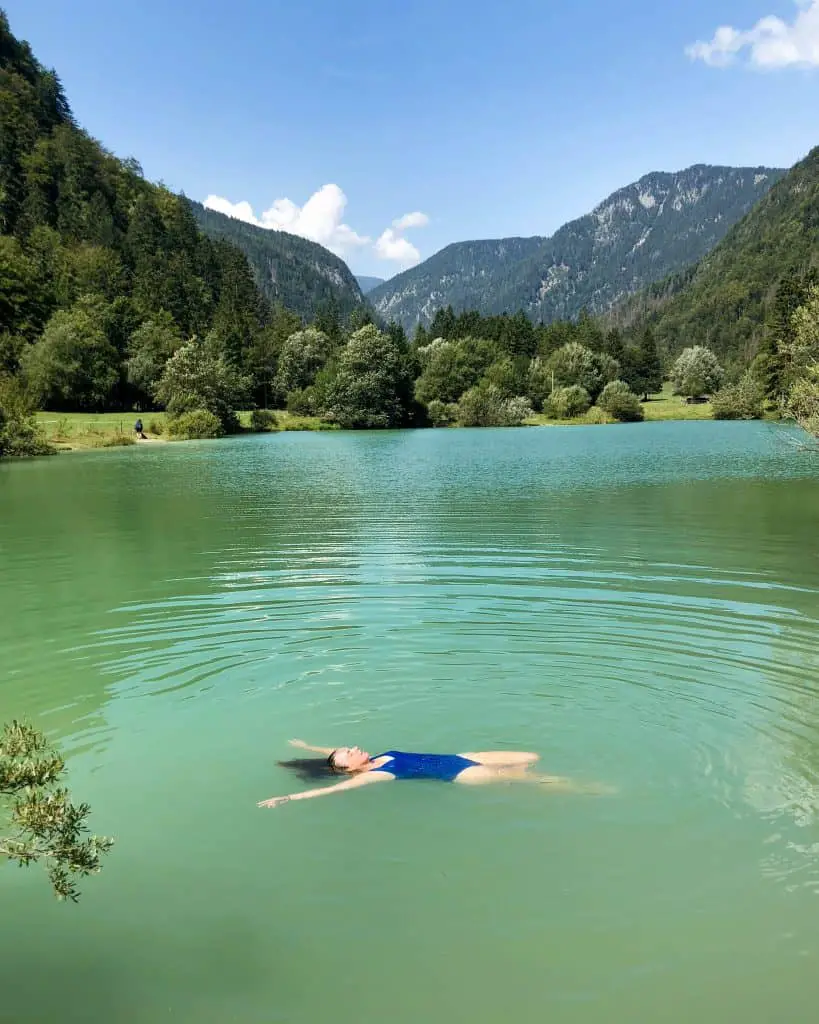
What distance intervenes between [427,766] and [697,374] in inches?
5789

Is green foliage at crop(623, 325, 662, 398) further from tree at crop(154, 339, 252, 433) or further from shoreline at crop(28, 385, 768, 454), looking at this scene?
tree at crop(154, 339, 252, 433)

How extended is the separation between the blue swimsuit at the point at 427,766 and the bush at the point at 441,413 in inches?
4102

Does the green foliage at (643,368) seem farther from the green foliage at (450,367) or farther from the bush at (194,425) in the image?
the bush at (194,425)

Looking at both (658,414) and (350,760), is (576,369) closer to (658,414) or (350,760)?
(658,414)

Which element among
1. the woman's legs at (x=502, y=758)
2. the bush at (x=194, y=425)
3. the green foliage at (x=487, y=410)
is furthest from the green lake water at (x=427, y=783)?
the green foliage at (x=487, y=410)

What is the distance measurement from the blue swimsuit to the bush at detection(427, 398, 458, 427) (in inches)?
4102

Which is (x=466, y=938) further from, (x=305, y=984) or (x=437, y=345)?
(x=437, y=345)

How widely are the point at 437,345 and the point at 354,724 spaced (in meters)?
122

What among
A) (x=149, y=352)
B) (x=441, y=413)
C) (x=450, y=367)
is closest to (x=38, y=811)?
(x=149, y=352)

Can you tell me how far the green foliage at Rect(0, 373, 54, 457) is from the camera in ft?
185

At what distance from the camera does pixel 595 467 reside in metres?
45.1

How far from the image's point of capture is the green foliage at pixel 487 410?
10756 cm

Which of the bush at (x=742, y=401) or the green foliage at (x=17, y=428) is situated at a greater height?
the bush at (x=742, y=401)

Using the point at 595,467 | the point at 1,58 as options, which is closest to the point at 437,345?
the point at 595,467
